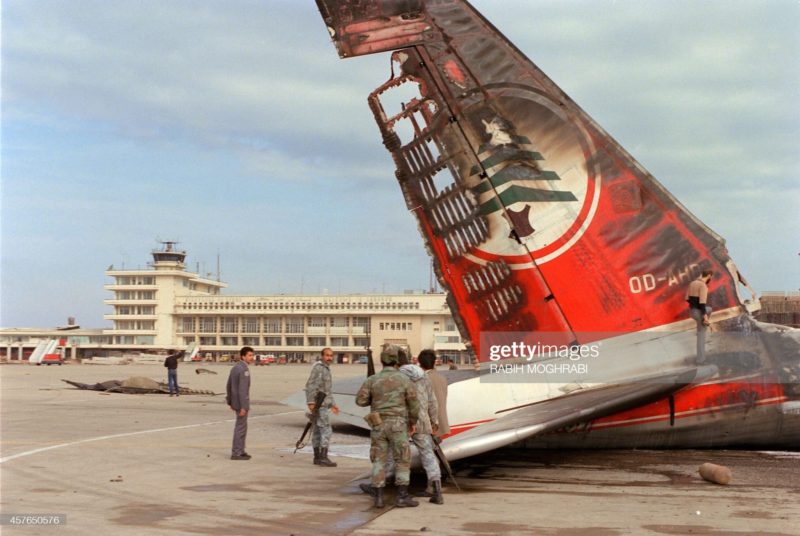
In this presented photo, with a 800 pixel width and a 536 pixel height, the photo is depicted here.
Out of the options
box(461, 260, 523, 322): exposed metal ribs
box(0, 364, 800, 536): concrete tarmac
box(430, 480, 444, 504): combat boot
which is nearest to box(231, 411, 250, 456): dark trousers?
box(0, 364, 800, 536): concrete tarmac

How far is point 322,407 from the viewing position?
513 inches

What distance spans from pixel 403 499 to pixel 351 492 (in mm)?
1237

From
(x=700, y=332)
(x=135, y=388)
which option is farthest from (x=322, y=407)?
(x=135, y=388)

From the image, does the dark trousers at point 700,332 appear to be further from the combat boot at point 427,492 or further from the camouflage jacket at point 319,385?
the camouflage jacket at point 319,385

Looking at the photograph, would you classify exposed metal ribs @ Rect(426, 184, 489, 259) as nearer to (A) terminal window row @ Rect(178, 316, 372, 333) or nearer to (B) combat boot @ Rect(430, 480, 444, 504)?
(B) combat boot @ Rect(430, 480, 444, 504)

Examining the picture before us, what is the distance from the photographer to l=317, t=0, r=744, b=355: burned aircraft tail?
11242 mm

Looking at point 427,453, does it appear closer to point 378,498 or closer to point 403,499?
point 403,499

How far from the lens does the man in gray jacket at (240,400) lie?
43.2 feet

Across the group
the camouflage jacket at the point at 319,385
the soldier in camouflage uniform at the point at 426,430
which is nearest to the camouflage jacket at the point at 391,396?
the soldier in camouflage uniform at the point at 426,430

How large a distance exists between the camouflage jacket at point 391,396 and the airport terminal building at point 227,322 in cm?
12812

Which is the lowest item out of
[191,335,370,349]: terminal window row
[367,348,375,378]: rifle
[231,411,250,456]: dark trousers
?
[231,411,250,456]: dark trousers

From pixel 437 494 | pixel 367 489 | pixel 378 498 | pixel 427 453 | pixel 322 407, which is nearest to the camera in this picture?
pixel 378 498

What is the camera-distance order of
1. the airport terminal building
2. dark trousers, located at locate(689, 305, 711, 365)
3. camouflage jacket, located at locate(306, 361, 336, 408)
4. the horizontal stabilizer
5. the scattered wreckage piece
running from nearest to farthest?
the horizontal stabilizer → dark trousers, located at locate(689, 305, 711, 365) → camouflage jacket, located at locate(306, 361, 336, 408) → the scattered wreckage piece → the airport terminal building

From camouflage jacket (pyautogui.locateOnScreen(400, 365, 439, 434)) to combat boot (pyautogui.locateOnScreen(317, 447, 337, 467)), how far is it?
327 cm
